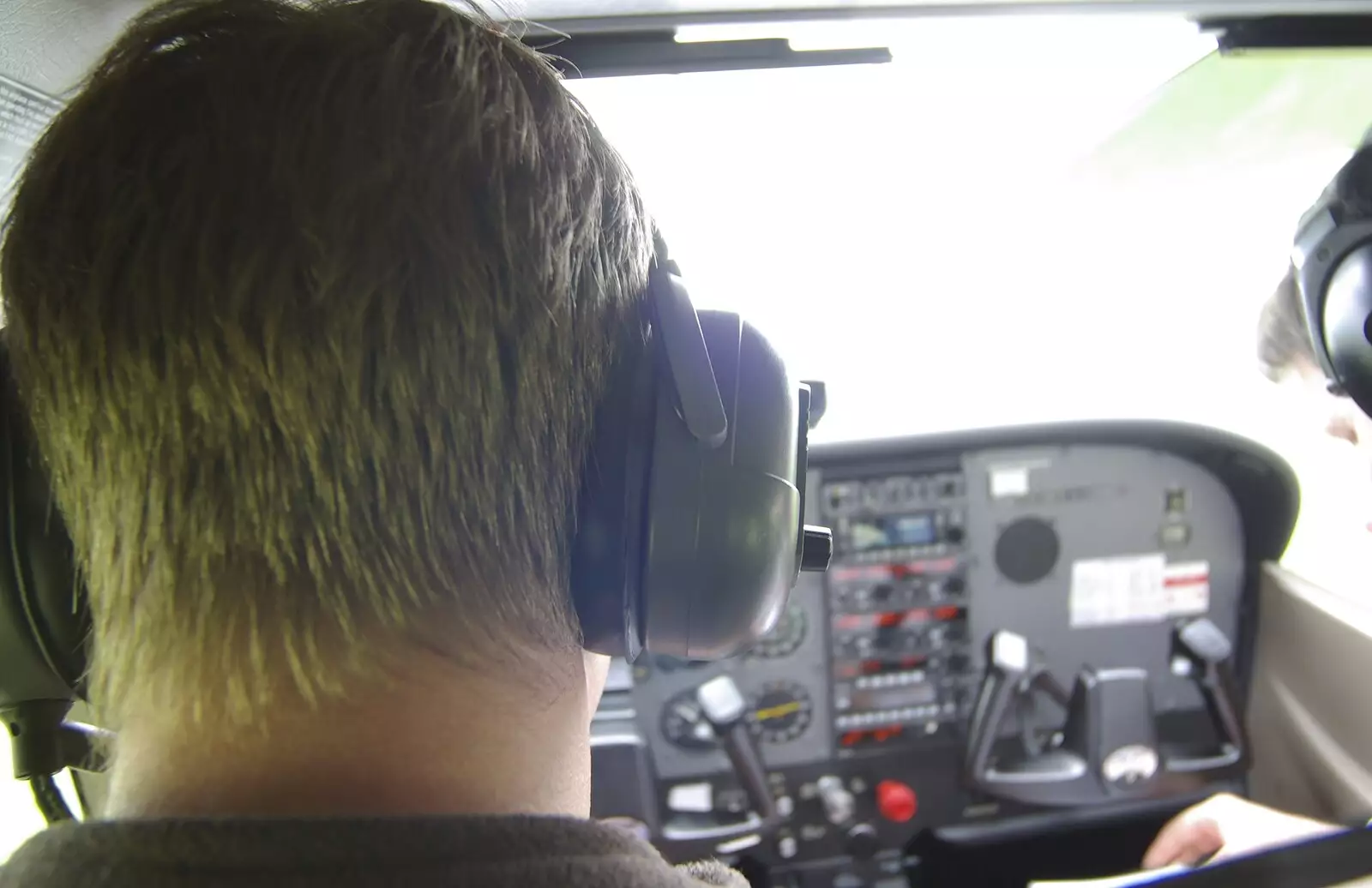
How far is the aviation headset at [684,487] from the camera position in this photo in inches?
20.2

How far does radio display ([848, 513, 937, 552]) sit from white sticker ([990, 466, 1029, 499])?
130mm

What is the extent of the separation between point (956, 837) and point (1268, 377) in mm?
1055

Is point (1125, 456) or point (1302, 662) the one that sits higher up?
point (1125, 456)

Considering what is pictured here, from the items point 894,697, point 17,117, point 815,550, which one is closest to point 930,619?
→ point 894,697

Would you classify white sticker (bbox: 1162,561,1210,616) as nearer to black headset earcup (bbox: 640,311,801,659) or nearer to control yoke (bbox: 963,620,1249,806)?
control yoke (bbox: 963,620,1249,806)

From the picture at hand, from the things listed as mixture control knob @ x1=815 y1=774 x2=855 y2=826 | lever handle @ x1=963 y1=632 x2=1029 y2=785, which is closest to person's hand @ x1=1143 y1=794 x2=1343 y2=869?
lever handle @ x1=963 y1=632 x2=1029 y2=785

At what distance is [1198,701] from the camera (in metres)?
1.70

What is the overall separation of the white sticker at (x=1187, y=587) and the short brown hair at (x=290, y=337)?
1.55 meters

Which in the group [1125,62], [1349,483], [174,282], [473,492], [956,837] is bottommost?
[956,837]

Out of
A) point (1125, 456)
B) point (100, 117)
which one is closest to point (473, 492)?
point (100, 117)

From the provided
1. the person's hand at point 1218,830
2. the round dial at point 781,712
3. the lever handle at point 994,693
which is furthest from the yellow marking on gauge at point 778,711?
the person's hand at point 1218,830

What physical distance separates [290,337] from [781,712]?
132cm

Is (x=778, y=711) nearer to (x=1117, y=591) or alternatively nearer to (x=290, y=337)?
(x=1117, y=591)

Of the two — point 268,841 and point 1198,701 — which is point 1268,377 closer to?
point 1198,701
